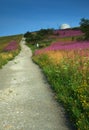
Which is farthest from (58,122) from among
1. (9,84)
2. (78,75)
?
(9,84)

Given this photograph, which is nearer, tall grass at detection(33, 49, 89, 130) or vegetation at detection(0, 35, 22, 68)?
tall grass at detection(33, 49, 89, 130)

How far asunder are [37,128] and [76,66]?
6.13 metres

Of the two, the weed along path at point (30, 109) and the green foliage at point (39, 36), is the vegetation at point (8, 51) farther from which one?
the weed along path at point (30, 109)

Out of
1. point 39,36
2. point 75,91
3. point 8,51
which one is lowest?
point 39,36

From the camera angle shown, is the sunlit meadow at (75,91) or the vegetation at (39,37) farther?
the vegetation at (39,37)

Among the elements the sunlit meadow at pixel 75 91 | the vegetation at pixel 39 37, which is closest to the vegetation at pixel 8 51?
the vegetation at pixel 39 37

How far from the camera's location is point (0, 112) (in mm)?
10320

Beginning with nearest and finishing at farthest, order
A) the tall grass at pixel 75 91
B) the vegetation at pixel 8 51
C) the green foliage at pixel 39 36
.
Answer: the tall grass at pixel 75 91, the vegetation at pixel 8 51, the green foliage at pixel 39 36

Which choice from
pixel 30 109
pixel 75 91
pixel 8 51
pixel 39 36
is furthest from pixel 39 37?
pixel 30 109

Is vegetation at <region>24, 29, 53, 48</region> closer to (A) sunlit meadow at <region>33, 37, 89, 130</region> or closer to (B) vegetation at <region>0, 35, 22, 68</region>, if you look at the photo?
(B) vegetation at <region>0, 35, 22, 68</region>

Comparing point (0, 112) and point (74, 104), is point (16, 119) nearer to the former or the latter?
point (0, 112)

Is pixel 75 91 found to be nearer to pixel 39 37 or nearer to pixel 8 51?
pixel 8 51

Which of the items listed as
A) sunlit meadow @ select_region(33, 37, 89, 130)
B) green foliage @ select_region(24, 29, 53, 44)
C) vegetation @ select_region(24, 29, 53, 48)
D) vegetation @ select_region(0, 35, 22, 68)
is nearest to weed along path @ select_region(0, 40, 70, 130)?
sunlit meadow @ select_region(33, 37, 89, 130)

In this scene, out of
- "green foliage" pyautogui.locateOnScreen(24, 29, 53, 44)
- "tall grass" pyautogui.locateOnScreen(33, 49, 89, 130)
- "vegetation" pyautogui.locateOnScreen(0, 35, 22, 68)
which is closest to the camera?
"tall grass" pyautogui.locateOnScreen(33, 49, 89, 130)
